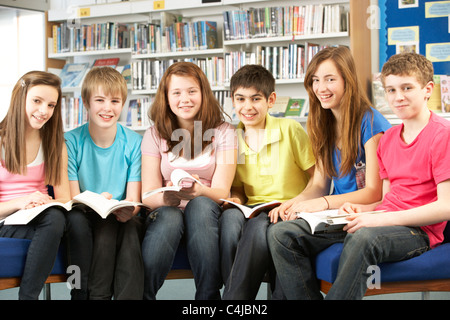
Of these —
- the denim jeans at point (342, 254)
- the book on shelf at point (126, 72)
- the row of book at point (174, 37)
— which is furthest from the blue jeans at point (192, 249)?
the book on shelf at point (126, 72)

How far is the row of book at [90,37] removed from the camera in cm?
414

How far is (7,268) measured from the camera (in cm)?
154

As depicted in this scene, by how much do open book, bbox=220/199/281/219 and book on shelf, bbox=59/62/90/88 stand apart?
2894 mm

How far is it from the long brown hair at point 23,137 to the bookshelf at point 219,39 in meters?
2.08

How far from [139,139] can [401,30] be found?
2232 mm

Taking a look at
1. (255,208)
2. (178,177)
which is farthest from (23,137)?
(255,208)

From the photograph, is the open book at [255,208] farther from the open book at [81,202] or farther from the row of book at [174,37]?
the row of book at [174,37]

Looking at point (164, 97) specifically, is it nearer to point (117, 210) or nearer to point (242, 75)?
point (242, 75)

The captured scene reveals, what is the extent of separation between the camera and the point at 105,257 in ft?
5.15

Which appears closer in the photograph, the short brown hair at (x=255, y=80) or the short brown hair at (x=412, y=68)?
the short brown hair at (x=412, y=68)

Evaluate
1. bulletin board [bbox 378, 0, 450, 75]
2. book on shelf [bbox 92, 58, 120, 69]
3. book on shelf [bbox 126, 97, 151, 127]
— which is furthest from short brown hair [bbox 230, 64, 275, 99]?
book on shelf [bbox 92, 58, 120, 69]

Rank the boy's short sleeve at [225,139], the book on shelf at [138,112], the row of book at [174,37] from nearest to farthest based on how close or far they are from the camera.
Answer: the boy's short sleeve at [225,139] → the row of book at [174,37] → the book on shelf at [138,112]

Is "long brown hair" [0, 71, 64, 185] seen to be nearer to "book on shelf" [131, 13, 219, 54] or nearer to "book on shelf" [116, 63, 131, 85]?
"book on shelf" [131, 13, 219, 54]

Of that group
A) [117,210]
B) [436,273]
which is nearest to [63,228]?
[117,210]
